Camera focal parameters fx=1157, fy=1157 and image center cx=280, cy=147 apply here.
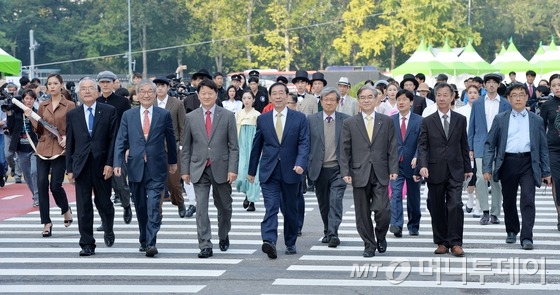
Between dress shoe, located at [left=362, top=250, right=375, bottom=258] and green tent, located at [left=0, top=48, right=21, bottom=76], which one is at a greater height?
green tent, located at [left=0, top=48, right=21, bottom=76]

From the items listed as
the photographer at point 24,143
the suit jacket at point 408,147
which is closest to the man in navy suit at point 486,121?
the suit jacket at point 408,147

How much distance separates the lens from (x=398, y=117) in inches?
580

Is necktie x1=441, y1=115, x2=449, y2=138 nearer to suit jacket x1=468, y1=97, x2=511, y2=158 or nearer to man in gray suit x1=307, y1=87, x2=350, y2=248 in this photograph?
man in gray suit x1=307, y1=87, x2=350, y2=248

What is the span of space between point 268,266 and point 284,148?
160 centimetres

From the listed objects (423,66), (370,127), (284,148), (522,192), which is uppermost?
(423,66)

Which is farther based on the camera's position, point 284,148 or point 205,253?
point 284,148

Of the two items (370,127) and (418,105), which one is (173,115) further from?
(418,105)

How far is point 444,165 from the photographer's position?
500 inches

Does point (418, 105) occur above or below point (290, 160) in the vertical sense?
above

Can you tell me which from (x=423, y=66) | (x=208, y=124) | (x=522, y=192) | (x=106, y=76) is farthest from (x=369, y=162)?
(x=423, y=66)

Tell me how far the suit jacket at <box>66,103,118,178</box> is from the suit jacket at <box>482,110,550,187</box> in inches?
170

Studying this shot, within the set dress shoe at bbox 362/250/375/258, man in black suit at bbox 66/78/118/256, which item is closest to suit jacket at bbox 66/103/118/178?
man in black suit at bbox 66/78/118/256

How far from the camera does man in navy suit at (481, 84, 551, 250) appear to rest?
13203 millimetres

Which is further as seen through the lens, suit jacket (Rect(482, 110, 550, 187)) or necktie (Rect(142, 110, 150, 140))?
suit jacket (Rect(482, 110, 550, 187))
